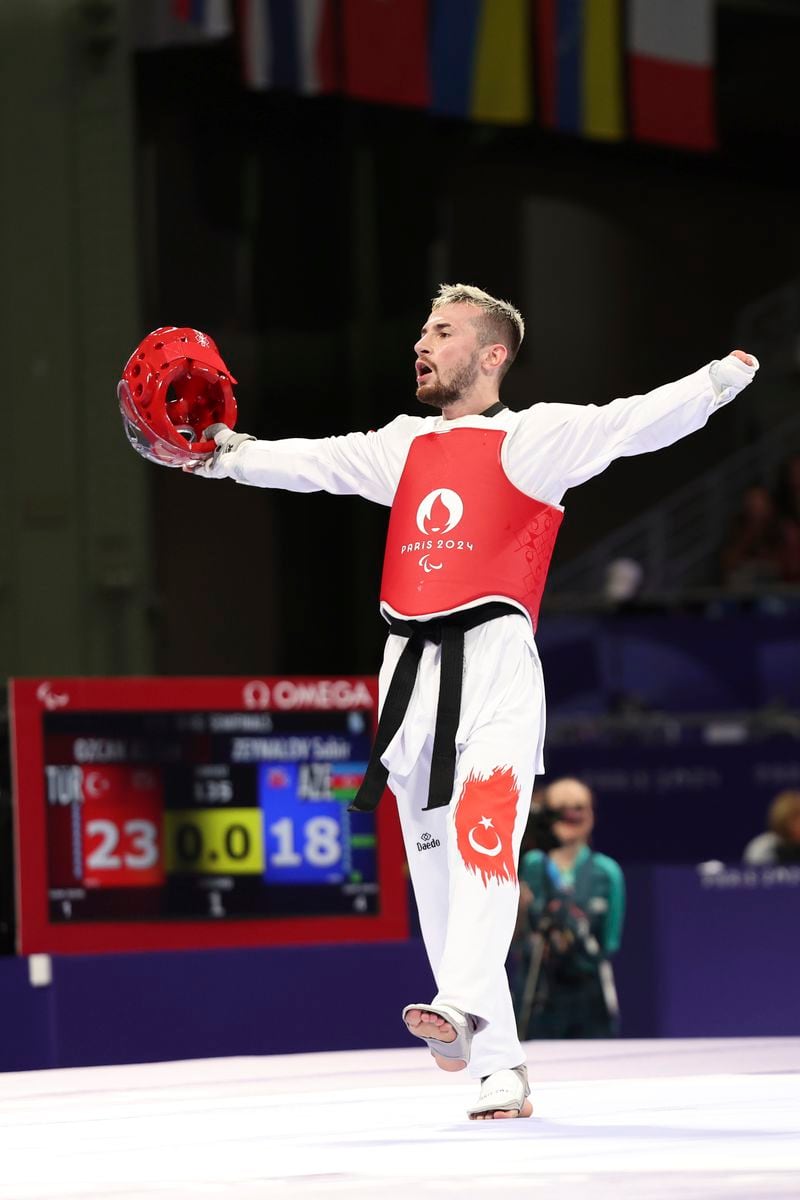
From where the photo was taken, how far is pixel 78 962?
560 cm

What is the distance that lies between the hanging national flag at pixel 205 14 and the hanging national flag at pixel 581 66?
2.30 meters

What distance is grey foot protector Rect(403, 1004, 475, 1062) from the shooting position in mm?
3750

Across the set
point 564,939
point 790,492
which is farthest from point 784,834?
point 790,492

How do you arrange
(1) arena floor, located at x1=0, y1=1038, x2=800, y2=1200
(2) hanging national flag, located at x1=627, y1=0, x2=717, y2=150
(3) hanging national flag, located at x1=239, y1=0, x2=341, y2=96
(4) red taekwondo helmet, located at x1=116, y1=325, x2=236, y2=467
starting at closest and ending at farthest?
(1) arena floor, located at x1=0, y1=1038, x2=800, y2=1200 < (4) red taekwondo helmet, located at x1=116, y1=325, x2=236, y2=467 < (3) hanging national flag, located at x1=239, y1=0, x2=341, y2=96 < (2) hanging national flag, located at x1=627, y1=0, x2=717, y2=150

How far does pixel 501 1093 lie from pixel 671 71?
458 inches

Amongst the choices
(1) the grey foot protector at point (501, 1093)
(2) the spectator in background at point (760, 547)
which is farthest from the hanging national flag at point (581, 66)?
(1) the grey foot protector at point (501, 1093)

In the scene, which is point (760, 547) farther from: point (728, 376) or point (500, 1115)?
point (500, 1115)

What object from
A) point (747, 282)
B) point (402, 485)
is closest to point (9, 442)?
point (747, 282)

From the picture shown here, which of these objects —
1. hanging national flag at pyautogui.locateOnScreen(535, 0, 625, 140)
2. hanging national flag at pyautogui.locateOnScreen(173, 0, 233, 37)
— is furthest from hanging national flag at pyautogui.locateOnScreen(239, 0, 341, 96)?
hanging national flag at pyautogui.locateOnScreen(535, 0, 625, 140)

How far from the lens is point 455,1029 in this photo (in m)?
3.77

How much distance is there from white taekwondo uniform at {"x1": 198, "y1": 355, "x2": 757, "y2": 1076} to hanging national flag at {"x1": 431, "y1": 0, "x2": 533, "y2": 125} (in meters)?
9.95

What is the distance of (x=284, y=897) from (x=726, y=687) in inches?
254

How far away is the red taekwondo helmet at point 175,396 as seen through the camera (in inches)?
174

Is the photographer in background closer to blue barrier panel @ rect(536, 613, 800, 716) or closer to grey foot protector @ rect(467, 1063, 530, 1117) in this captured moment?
grey foot protector @ rect(467, 1063, 530, 1117)
